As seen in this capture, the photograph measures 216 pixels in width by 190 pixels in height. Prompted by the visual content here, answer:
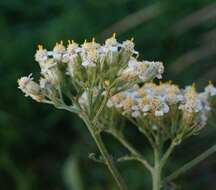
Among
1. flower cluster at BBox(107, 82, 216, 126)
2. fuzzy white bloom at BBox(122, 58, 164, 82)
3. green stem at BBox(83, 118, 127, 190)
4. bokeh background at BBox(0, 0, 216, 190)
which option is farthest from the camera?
bokeh background at BBox(0, 0, 216, 190)

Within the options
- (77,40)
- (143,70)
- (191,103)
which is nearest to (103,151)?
(143,70)

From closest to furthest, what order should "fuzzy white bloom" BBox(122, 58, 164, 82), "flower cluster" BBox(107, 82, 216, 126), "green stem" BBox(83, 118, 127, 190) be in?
"green stem" BBox(83, 118, 127, 190)
"fuzzy white bloom" BBox(122, 58, 164, 82)
"flower cluster" BBox(107, 82, 216, 126)

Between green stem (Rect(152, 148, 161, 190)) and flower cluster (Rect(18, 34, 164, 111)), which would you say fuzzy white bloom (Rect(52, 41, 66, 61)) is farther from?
green stem (Rect(152, 148, 161, 190))

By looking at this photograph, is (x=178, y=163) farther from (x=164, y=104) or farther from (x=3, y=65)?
(x=164, y=104)

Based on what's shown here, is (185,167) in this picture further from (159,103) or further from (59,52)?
(59,52)

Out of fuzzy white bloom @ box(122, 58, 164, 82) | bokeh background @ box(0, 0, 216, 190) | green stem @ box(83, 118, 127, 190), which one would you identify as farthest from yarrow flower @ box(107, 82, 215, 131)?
bokeh background @ box(0, 0, 216, 190)

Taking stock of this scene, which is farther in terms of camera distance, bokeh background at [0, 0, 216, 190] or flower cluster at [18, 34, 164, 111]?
bokeh background at [0, 0, 216, 190]

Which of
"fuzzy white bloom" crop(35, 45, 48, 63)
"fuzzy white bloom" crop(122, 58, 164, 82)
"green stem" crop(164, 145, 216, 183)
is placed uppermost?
"fuzzy white bloom" crop(35, 45, 48, 63)
